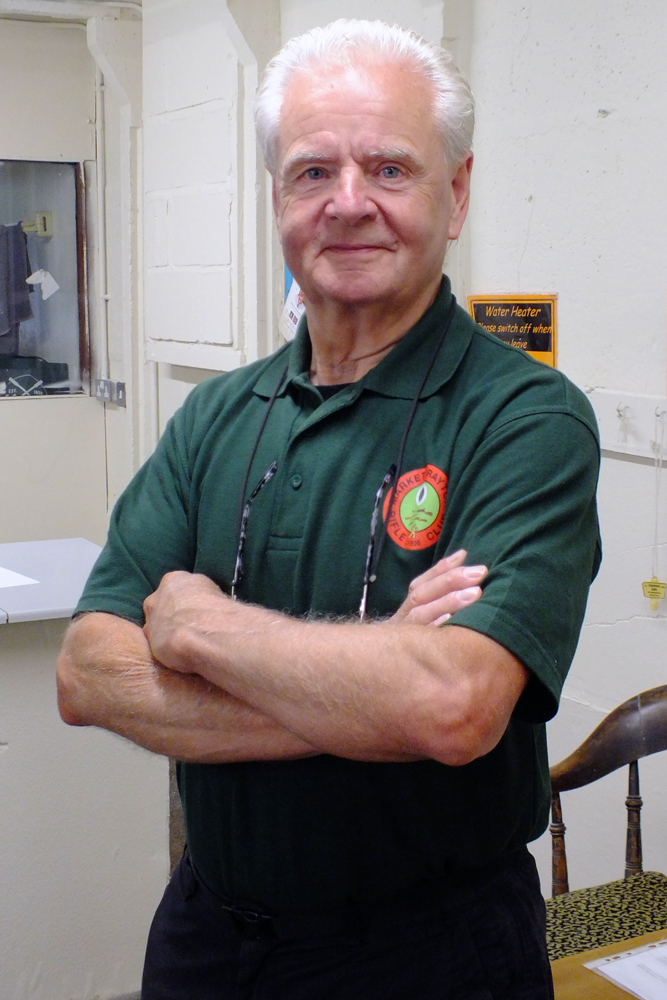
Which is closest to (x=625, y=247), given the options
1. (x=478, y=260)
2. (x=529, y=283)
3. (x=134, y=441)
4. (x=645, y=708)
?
(x=529, y=283)

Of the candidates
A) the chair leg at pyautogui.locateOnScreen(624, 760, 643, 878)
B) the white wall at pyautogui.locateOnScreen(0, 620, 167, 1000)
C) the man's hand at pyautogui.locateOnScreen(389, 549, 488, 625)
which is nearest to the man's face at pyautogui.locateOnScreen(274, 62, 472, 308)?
the man's hand at pyautogui.locateOnScreen(389, 549, 488, 625)

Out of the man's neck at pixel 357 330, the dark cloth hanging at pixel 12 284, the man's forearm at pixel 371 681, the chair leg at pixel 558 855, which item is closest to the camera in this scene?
the man's forearm at pixel 371 681

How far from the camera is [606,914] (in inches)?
64.4

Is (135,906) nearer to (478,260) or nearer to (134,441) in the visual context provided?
(478,260)

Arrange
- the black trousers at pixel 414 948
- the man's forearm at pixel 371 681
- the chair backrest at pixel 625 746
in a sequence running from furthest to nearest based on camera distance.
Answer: the chair backrest at pixel 625 746, the black trousers at pixel 414 948, the man's forearm at pixel 371 681

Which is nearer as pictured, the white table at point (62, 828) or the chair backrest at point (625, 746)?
the chair backrest at point (625, 746)

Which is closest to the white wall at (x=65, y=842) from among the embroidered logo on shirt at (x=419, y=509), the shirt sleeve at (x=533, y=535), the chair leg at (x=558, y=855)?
the chair leg at (x=558, y=855)

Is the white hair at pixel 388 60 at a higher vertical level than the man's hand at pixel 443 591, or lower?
higher

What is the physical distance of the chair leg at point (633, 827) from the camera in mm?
1768

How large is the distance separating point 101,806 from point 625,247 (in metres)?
1.50

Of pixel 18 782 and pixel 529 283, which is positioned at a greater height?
pixel 529 283

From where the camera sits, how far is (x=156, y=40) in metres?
3.51

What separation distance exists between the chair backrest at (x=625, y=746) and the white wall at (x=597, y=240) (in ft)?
0.76

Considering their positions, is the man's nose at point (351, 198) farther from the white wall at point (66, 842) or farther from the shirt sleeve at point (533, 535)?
the white wall at point (66, 842)
